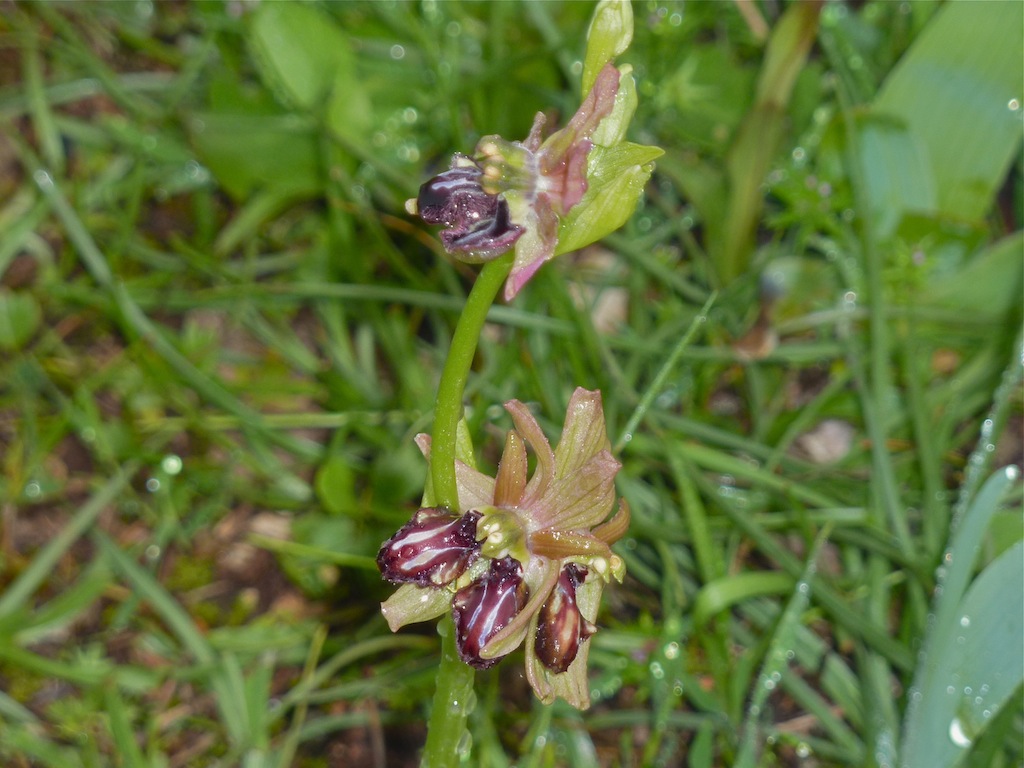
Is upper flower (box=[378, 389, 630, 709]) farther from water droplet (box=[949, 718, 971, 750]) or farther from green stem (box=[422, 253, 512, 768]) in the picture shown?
water droplet (box=[949, 718, 971, 750])

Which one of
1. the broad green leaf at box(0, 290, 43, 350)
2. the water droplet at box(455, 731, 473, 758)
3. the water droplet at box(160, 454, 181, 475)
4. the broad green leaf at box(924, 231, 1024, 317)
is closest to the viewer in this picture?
the water droplet at box(455, 731, 473, 758)

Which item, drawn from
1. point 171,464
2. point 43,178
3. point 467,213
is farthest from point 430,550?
point 43,178

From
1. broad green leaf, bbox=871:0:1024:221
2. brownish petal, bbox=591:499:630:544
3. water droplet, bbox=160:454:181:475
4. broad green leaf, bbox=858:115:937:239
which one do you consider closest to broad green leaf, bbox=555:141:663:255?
brownish petal, bbox=591:499:630:544

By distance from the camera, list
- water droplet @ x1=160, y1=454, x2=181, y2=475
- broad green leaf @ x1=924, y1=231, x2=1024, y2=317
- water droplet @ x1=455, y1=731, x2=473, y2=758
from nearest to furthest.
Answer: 1. water droplet @ x1=455, y1=731, x2=473, y2=758
2. broad green leaf @ x1=924, y1=231, x2=1024, y2=317
3. water droplet @ x1=160, y1=454, x2=181, y2=475

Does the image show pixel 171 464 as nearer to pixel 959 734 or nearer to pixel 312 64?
pixel 312 64

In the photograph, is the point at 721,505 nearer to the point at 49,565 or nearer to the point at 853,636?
the point at 853,636

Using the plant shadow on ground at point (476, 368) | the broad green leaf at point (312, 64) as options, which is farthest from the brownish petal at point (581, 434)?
the broad green leaf at point (312, 64)

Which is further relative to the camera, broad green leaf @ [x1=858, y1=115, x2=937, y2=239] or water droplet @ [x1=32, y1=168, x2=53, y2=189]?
water droplet @ [x1=32, y1=168, x2=53, y2=189]
